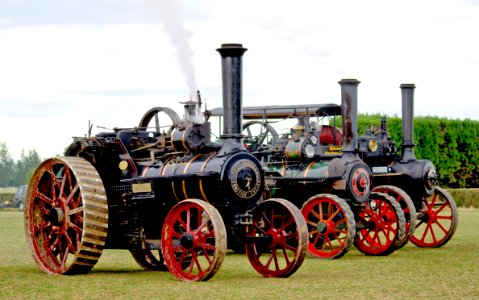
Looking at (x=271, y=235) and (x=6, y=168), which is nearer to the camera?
(x=271, y=235)

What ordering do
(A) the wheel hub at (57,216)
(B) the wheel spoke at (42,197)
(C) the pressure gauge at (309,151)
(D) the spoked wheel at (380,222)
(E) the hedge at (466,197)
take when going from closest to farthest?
(A) the wheel hub at (57,216) < (B) the wheel spoke at (42,197) < (D) the spoked wheel at (380,222) < (C) the pressure gauge at (309,151) < (E) the hedge at (466,197)

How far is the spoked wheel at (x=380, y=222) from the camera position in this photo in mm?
12914

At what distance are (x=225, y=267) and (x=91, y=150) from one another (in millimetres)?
1982

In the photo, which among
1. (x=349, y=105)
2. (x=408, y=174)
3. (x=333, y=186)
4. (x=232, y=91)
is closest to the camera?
(x=232, y=91)

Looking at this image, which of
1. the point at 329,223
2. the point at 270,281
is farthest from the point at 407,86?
the point at 270,281

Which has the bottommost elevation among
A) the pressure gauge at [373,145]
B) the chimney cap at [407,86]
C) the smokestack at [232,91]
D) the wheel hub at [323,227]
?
the wheel hub at [323,227]

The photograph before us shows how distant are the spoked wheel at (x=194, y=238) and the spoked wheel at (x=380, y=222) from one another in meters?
4.21

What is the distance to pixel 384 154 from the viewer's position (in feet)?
49.0

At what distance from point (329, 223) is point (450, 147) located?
20.6 m

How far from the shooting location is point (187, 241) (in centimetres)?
899

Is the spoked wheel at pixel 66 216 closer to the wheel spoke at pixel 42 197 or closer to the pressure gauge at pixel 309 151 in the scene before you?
the wheel spoke at pixel 42 197

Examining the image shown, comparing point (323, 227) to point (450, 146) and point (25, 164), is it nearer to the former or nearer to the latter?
point (450, 146)

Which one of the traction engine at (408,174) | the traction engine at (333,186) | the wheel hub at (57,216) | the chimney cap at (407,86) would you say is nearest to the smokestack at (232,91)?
the wheel hub at (57,216)

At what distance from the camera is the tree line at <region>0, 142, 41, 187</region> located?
84.1 m
